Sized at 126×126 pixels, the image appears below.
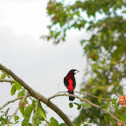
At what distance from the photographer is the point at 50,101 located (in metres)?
2.78

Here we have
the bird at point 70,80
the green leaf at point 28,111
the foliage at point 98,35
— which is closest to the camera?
the green leaf at point 28,111

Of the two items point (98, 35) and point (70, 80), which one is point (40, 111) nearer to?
point (70, 80)

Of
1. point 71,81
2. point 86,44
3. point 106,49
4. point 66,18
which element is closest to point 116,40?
point 106,49

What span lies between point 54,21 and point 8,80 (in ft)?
33.7

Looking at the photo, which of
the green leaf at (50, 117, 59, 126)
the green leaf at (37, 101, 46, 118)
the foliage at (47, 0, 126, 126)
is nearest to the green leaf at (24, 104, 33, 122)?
the green leaf at (37, 101, 46, 118)

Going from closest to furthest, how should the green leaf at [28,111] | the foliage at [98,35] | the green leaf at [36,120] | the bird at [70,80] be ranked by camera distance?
the green leaf at [36,120], the green leaf at [28,111], the bird at [70,80], the foliage at [98,35]

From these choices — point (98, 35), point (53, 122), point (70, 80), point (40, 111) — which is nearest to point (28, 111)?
point (40, 111)

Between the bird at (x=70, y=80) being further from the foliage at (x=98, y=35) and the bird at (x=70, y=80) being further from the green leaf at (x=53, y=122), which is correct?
the foliage at (x=98, y=35)

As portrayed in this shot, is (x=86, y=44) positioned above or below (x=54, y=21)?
below

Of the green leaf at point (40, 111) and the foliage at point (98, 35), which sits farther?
the foliage at point (98, 35)

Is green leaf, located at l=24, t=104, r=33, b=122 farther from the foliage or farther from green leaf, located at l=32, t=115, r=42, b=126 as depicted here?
the foliage

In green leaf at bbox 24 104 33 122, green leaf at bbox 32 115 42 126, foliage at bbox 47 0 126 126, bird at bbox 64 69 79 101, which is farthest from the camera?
foliage at bbox 47 0 126 126

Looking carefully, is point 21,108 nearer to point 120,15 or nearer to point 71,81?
point 71,81

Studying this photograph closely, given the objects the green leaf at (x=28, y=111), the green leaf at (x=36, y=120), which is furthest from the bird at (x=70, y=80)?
the green leaf at (x=36, y=120)
